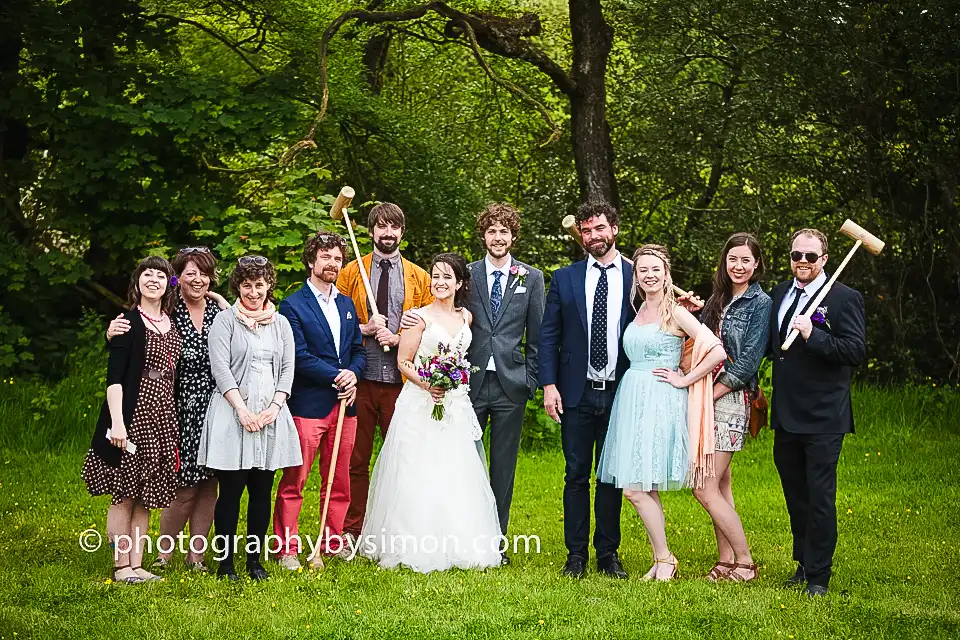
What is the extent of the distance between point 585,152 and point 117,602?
26.5 ft

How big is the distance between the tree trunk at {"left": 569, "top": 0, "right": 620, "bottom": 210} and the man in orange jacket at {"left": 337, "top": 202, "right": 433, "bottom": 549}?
558cm

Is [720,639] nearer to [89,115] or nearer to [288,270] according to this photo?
[288,270]

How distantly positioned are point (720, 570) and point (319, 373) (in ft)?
8.82

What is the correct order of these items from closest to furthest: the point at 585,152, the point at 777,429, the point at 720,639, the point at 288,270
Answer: the point at 720,639, the point at 777,429, the point at 288,270, the point at 585,152

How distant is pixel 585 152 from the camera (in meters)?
12.2

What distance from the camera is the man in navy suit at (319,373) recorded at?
639cm

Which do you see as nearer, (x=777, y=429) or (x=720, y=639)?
(x=720, y=639)

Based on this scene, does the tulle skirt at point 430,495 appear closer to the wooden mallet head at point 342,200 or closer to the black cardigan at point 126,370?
the wooden mallet head at point 342,200

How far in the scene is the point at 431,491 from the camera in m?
6.48

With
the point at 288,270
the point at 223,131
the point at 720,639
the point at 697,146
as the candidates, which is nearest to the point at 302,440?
the point at 720,639

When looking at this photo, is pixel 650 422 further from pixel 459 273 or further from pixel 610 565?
pixel 459 273

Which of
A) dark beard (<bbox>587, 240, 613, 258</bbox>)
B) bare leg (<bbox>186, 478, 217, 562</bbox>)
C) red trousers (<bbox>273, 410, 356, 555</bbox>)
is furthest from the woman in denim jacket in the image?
bare leg (<bbox>186, 478, 217, 562</bbox>)

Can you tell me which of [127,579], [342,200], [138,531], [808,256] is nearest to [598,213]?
[808,256]

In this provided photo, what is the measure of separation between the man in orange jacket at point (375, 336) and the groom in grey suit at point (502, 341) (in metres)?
0.55
